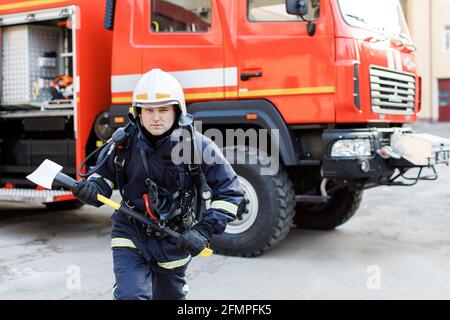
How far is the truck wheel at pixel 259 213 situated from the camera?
17.1ft

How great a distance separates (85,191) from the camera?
279 cm

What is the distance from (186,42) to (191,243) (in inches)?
133

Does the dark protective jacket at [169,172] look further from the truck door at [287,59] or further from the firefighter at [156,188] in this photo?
the truck door at [287,59]

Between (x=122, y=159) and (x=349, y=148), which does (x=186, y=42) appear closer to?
(x=349, y=148)

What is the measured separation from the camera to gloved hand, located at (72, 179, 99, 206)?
9.16 ft

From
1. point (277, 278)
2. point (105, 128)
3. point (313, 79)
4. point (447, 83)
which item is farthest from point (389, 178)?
A: point (447, 83)

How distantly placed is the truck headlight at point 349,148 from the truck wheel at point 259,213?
57cm

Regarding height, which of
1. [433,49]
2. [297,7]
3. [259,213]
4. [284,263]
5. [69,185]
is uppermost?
[433,49]

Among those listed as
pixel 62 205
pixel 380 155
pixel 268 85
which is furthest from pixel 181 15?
pixel 62 205

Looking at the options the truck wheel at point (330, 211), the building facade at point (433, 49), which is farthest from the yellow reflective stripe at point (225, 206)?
the building facade at point (433, 49)

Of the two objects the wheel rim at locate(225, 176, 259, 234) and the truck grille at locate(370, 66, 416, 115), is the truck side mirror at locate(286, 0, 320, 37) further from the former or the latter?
the wheel rim at locate(225, 176, 259, 234)

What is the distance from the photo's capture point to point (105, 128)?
6.12 meters

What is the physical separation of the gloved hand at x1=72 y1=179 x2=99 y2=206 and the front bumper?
2.76 meters

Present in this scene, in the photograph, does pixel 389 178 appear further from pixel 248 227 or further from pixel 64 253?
pixel 64 253
